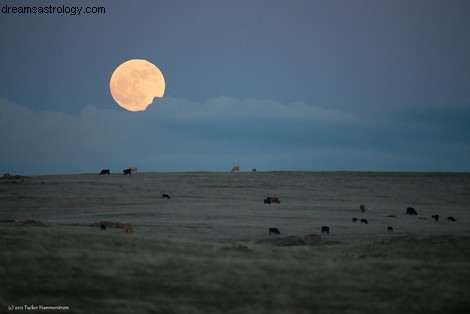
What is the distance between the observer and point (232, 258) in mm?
28750

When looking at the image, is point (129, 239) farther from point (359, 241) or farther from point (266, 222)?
point (266, 222)

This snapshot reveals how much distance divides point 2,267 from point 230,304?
9.18 m

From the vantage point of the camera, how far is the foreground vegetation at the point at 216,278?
66.4ft

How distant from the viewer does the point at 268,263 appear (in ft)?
89.5

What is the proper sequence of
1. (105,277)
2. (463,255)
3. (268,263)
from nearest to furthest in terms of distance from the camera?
(105,277) < (268,263) < (463,255)

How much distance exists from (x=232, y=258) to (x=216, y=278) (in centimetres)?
495

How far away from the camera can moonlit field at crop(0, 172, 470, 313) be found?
68.1 feet

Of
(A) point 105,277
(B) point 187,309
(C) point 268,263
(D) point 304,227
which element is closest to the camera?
(B) point 187,309

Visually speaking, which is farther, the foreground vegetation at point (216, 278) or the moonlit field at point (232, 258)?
the moonlit field at point (232, 258)

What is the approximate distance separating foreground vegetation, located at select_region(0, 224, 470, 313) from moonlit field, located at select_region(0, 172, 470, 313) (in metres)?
0.04

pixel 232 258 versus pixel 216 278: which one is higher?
pixel 232 258

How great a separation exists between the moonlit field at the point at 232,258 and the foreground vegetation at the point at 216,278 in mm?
40

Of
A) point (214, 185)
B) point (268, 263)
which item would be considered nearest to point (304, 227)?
point (268, 263)

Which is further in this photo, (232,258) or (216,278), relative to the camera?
(232,258)
